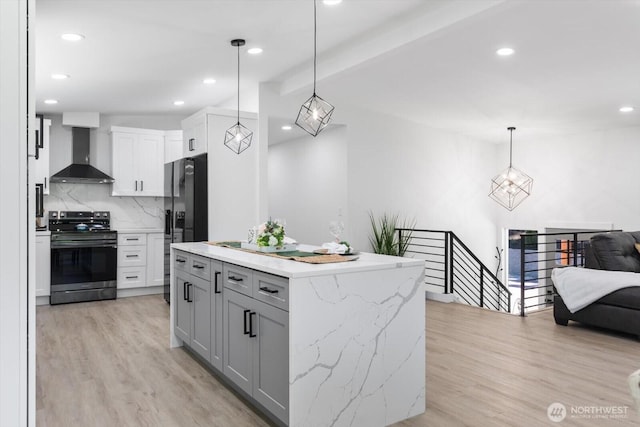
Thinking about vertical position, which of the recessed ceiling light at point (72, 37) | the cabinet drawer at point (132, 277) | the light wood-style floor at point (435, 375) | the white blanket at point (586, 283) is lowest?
the light wood-style floor at point (435, 375)

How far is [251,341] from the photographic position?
2801 mm

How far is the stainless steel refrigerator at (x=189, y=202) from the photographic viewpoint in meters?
5.53

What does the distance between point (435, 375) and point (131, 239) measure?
4.74m

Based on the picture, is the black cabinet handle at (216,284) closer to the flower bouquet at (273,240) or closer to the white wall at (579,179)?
the flower bouquet at (273,240)

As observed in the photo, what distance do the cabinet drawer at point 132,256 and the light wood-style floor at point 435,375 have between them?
1.49 meters

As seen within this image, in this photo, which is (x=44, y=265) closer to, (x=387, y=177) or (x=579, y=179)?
(x=387, y=177)

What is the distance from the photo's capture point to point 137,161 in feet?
22.5

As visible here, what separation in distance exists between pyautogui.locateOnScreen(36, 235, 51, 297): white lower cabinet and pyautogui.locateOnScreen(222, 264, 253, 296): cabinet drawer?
13.1 ft

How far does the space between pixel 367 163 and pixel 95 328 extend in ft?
13.1

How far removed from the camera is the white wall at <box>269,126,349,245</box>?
679 centimetres

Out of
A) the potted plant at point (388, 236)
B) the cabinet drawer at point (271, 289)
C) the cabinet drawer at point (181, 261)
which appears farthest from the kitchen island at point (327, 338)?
the potted plant at point (388, 236)

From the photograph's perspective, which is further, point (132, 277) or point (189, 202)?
point (132, 277)

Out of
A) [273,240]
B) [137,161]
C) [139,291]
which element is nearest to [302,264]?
[273,240]

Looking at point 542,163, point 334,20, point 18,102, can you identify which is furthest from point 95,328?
point 542,163
